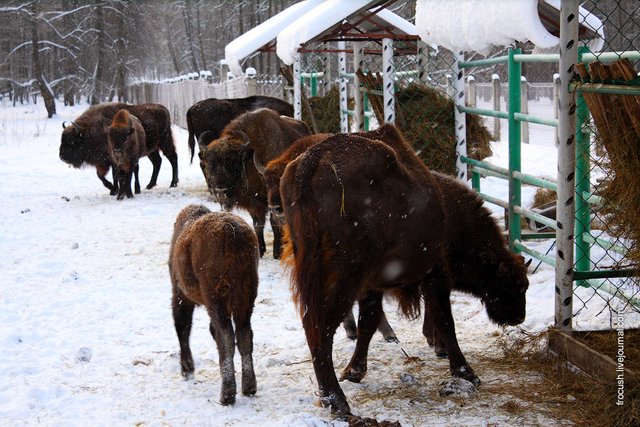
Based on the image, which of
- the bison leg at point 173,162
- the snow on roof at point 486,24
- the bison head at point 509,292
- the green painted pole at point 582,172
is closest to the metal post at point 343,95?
Result: the snow on roof at point 486,24

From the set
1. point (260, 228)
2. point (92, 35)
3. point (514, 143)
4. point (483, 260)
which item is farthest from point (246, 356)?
point (92, 35)

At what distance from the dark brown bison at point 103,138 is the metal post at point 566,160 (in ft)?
36.9

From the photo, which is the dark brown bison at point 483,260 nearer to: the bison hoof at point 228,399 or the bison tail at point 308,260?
the bison tail at point 308,260

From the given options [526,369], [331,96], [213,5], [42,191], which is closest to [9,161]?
[42,191]

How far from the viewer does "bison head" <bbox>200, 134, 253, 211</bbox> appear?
879 centimetres

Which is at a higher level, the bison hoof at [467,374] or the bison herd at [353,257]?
the bison herd at [353,257]

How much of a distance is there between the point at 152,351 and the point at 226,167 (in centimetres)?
360

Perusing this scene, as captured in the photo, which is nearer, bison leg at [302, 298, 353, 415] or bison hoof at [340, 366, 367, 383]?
bison leg at [302, 298, 353, 415]

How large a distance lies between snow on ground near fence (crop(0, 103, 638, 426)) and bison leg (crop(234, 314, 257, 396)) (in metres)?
0.09

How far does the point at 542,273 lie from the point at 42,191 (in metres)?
11.1

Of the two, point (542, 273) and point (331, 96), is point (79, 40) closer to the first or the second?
point (331, 96)

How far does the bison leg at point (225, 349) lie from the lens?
4.42m

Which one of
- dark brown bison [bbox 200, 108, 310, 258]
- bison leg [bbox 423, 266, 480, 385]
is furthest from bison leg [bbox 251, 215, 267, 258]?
bison leg [bbox 423, 266, 480, 385]

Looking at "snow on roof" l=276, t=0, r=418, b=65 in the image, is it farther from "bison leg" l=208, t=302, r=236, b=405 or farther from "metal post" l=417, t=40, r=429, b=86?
"bison leg" l=208, t=302, r=236, b=405
